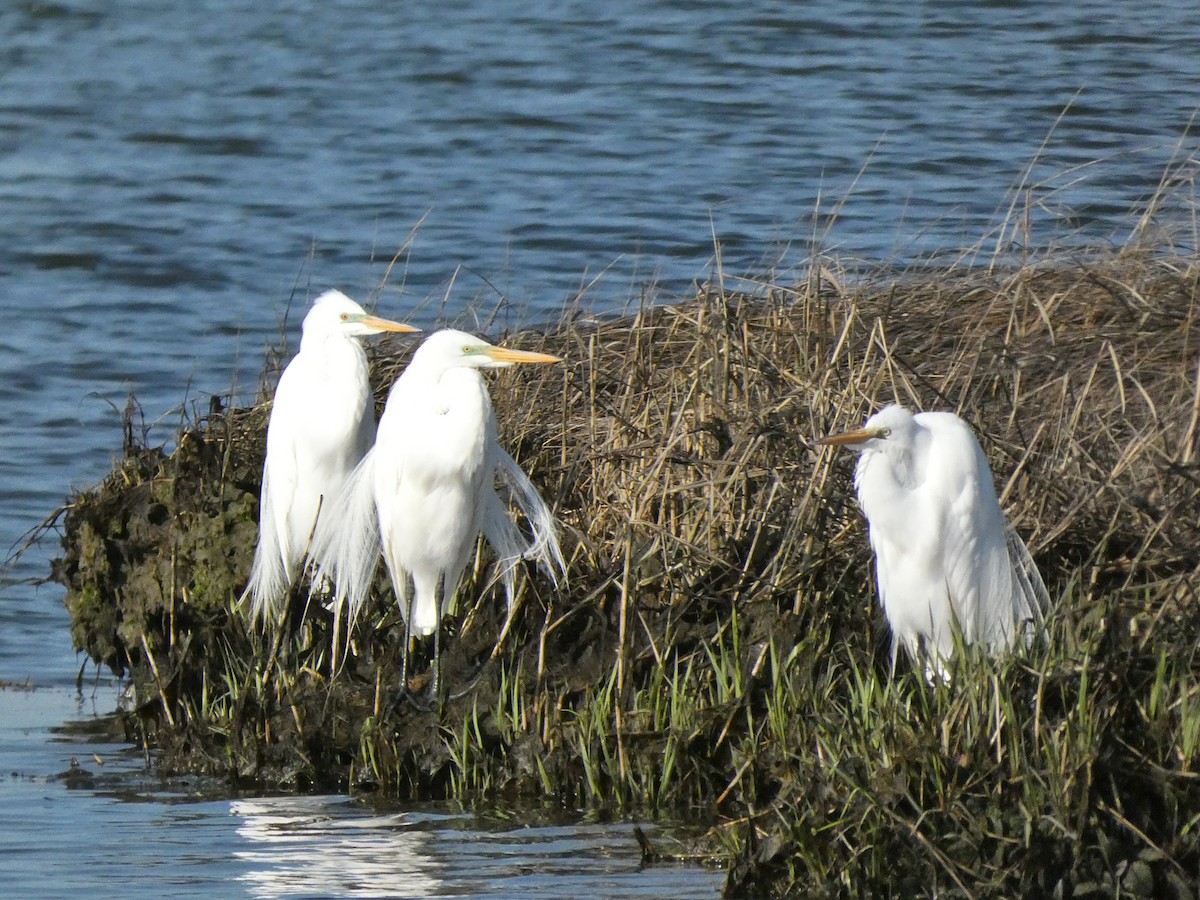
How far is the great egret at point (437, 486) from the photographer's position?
5.75 meters

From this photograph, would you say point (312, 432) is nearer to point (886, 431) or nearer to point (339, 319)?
point (339, 319)

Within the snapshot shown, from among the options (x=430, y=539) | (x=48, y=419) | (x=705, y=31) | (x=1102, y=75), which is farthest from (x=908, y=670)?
(x=705, y=31)

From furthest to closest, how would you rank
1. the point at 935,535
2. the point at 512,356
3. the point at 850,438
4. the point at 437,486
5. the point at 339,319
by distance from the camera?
the point at 339,319 < the point at 437,486 < the point at 512,356 < the point at 935,535 < the point at 850,438

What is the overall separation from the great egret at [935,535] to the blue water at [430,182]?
86cm

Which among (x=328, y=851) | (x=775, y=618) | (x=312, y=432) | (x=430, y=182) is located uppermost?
(x=430, y=182)

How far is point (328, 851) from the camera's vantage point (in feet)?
16.3

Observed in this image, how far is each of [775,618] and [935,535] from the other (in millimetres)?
477

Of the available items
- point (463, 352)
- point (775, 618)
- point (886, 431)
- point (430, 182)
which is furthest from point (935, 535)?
point (430, 182)

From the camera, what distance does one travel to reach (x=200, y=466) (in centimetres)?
639

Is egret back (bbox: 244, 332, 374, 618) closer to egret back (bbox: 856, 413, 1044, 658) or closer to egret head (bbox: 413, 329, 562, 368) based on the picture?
egret head (bbox: 413, 329, 562, 368)

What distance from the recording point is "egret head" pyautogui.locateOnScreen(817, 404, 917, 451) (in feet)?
15.6

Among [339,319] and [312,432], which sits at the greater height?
[339,319]

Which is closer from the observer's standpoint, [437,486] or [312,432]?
[437,486]

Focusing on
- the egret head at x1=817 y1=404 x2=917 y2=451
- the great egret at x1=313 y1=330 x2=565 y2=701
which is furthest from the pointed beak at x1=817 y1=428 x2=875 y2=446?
the great egret at x1=313 y1=330 x2=565 y2=701
